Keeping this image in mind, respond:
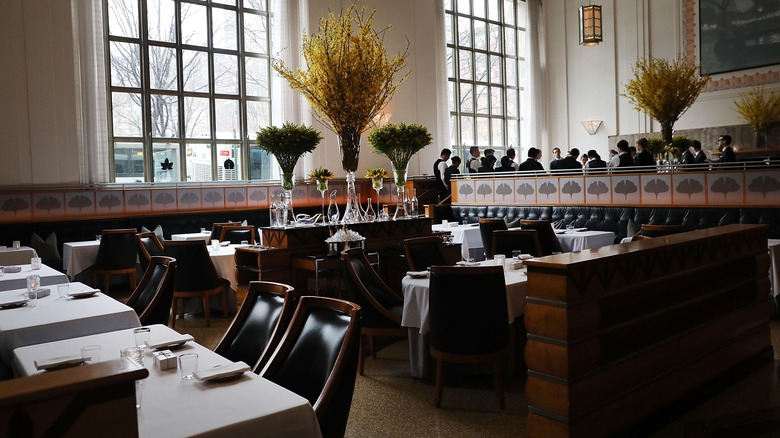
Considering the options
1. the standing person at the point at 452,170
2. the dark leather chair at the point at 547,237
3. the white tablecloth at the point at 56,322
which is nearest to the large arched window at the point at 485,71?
the standing person at the point at 452,170

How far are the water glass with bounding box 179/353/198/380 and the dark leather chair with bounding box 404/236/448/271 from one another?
2860 mm

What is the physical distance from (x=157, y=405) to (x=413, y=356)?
241 cm

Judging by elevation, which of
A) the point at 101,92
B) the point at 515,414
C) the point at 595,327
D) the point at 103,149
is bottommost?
the point at 515,414

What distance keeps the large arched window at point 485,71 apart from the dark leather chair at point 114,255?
840 centimetres

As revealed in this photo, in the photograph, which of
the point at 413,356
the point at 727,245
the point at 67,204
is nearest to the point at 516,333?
the point at 413,356

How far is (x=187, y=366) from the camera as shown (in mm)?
1962

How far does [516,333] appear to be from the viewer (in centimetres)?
392

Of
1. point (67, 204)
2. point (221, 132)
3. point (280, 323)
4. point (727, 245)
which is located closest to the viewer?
point (280, 323)

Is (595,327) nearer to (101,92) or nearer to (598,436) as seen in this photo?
(598,436)

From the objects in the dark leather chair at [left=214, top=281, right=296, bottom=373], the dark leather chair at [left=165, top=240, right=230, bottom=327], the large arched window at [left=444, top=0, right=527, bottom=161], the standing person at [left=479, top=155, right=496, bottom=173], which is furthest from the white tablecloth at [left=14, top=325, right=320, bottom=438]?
the large arched window at [left=444, top=0, right=527, bottom=161]

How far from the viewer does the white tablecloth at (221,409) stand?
156cm

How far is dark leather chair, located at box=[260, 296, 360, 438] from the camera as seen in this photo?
202cm

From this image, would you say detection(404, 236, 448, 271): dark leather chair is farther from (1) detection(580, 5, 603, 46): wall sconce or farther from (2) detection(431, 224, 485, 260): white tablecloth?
(1) detection(580, 5, 603, 46): wall sconce

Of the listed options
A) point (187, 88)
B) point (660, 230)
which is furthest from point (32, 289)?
point (187, 88)
